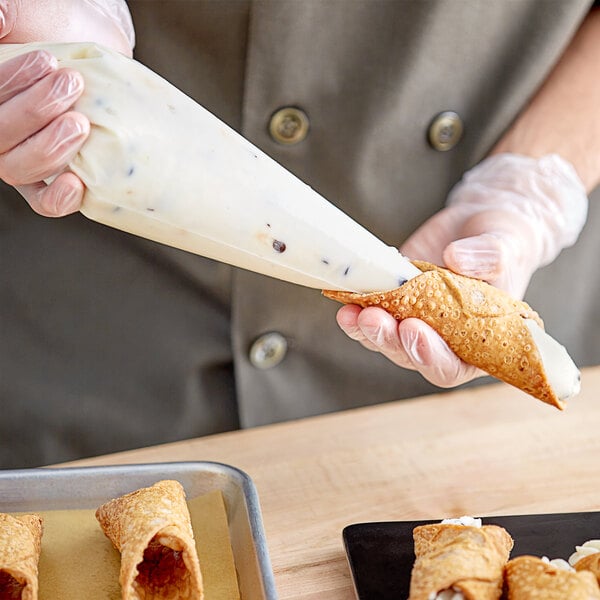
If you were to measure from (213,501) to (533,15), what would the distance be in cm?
93

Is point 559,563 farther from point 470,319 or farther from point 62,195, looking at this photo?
point 62,195

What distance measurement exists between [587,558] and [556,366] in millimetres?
249

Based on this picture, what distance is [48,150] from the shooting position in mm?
915

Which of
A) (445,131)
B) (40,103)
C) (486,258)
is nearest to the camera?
(40,103)

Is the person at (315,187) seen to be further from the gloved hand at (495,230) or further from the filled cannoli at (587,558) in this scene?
the filled cannoli at (587,558)

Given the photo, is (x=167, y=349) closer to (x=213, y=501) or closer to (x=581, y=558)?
(x=213, y=501)

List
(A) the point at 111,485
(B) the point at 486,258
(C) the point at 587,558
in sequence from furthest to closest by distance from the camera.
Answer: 1. (B) the point at 486,258
2. (A) the point at 111,485
3. (C) the point at 587,558

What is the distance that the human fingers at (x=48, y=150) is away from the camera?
2.98ft

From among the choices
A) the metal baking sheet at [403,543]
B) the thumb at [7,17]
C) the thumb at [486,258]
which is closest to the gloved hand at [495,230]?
the thumb at [486,258]

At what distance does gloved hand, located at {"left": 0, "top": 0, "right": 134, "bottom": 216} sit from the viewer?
35.8 inches

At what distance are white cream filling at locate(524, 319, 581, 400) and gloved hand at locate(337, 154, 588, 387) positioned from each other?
0.34 ft

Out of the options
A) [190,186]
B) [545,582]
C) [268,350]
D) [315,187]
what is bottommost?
[268,350]

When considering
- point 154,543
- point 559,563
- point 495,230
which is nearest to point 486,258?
point 495,230


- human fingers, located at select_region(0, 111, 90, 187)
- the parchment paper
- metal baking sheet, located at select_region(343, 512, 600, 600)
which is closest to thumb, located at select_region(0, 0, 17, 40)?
human fingers, located at select_region(0, 111, 90, 187)
